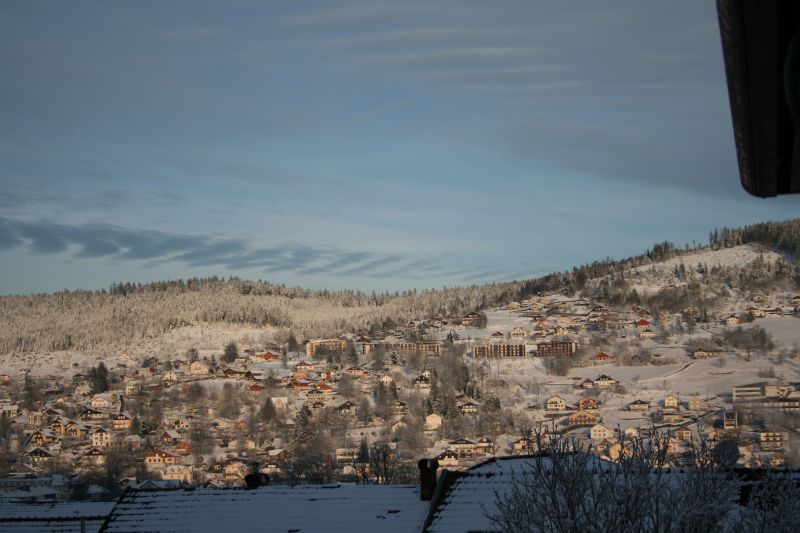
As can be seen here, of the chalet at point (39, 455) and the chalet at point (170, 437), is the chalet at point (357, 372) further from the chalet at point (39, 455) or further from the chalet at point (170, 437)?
the chalet at point (39, 455)

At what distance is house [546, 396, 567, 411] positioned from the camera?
77.2m

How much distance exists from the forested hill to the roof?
116461 mm

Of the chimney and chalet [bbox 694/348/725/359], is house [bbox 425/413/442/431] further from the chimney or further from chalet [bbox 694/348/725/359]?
the chimney

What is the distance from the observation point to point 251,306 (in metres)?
149

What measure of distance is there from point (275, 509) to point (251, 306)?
441ft

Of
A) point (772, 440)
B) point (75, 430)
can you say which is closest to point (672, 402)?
point (772, 440)

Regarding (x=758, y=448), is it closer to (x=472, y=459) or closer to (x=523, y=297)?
(x=472, y=459)

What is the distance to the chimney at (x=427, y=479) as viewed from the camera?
52.2 feet

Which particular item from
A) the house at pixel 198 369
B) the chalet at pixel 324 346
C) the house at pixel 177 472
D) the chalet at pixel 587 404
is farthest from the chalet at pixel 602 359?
the house at pixel 177 472

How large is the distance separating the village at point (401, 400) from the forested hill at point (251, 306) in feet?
33.1

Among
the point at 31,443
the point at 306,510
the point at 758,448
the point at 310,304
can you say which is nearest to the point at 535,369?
the point at 758,448

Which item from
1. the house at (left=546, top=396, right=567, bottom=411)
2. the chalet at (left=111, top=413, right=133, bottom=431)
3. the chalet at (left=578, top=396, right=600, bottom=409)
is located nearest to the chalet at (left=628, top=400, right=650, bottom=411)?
the chalet at (left=578, top=396, right=600, bottom=409)

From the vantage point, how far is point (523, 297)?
477 feet

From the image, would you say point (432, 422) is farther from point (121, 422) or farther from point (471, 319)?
point (471, 319)
